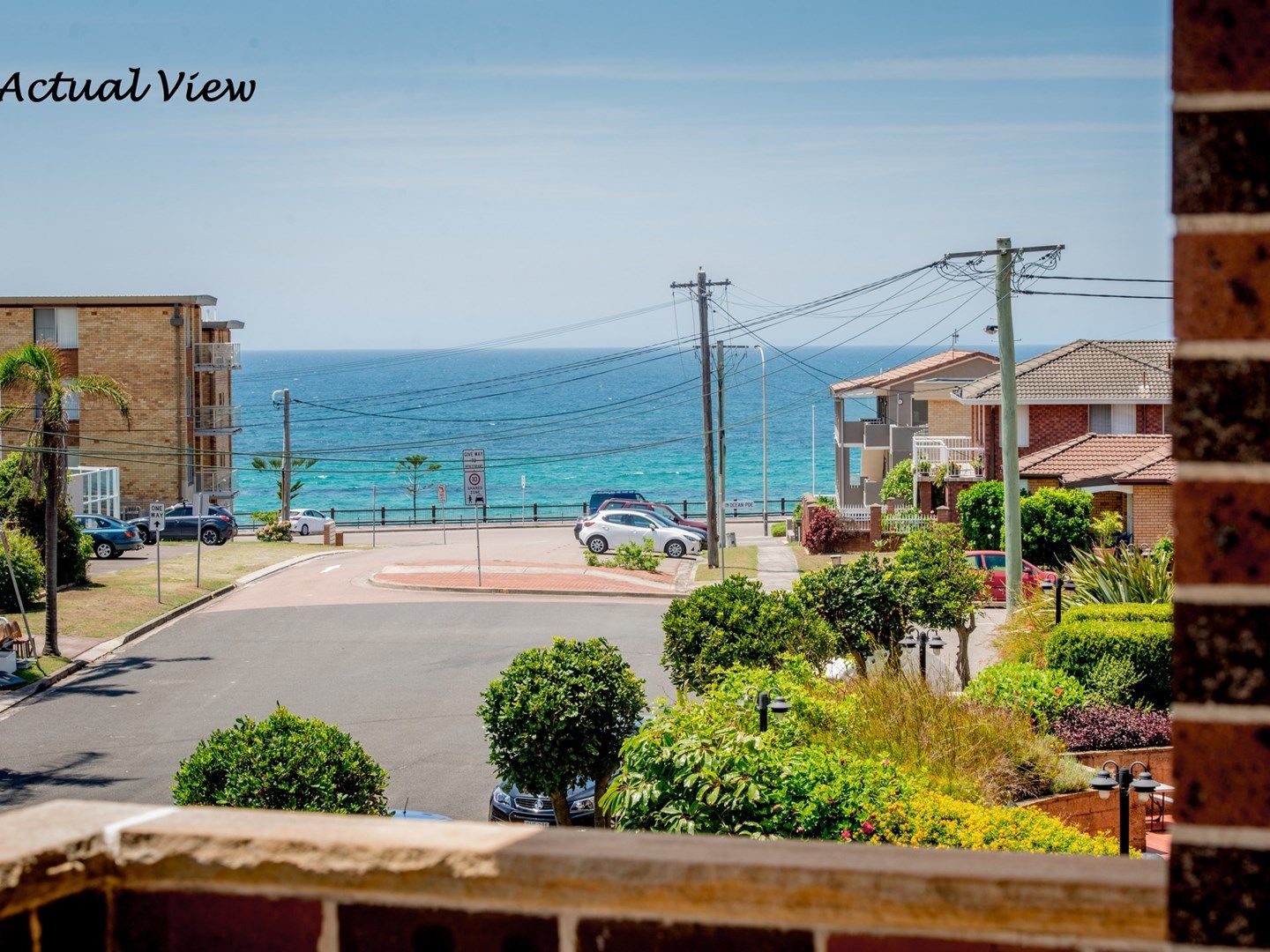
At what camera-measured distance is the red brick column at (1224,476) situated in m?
1.50

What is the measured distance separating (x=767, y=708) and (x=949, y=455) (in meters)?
39.5

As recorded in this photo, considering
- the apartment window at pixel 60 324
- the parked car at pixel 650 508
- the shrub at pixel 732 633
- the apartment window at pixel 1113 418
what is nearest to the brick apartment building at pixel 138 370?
the apartment window at pixel 60 324

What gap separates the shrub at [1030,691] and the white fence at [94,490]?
41.0 metres

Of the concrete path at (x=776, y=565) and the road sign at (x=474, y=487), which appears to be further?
the concrete path at (x=776, y=565)

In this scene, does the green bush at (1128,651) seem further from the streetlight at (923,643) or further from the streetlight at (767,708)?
the streetlight at (767,708)

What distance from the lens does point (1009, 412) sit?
85.1ft

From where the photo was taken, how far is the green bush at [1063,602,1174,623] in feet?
66.2

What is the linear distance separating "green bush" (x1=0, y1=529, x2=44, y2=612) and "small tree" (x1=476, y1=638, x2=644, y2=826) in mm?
20881

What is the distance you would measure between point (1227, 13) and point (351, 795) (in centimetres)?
1156

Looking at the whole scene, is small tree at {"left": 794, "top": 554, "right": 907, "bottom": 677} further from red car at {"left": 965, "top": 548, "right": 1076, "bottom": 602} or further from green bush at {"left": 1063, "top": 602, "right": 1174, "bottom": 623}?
red car at {"left": 965, "top": 548, "right": 1076, "bottom": 602}

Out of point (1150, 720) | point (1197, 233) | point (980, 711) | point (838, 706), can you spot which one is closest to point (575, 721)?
point (838, 706)

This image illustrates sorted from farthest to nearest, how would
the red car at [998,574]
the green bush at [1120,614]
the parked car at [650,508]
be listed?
the parked car at [650,508], the red car at [998,574], the green bush at [1120,614]

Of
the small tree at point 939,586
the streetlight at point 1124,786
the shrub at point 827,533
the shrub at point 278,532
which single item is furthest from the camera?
the shrub at point 278,532

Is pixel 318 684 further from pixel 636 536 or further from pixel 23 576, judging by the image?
pixel 636 536
